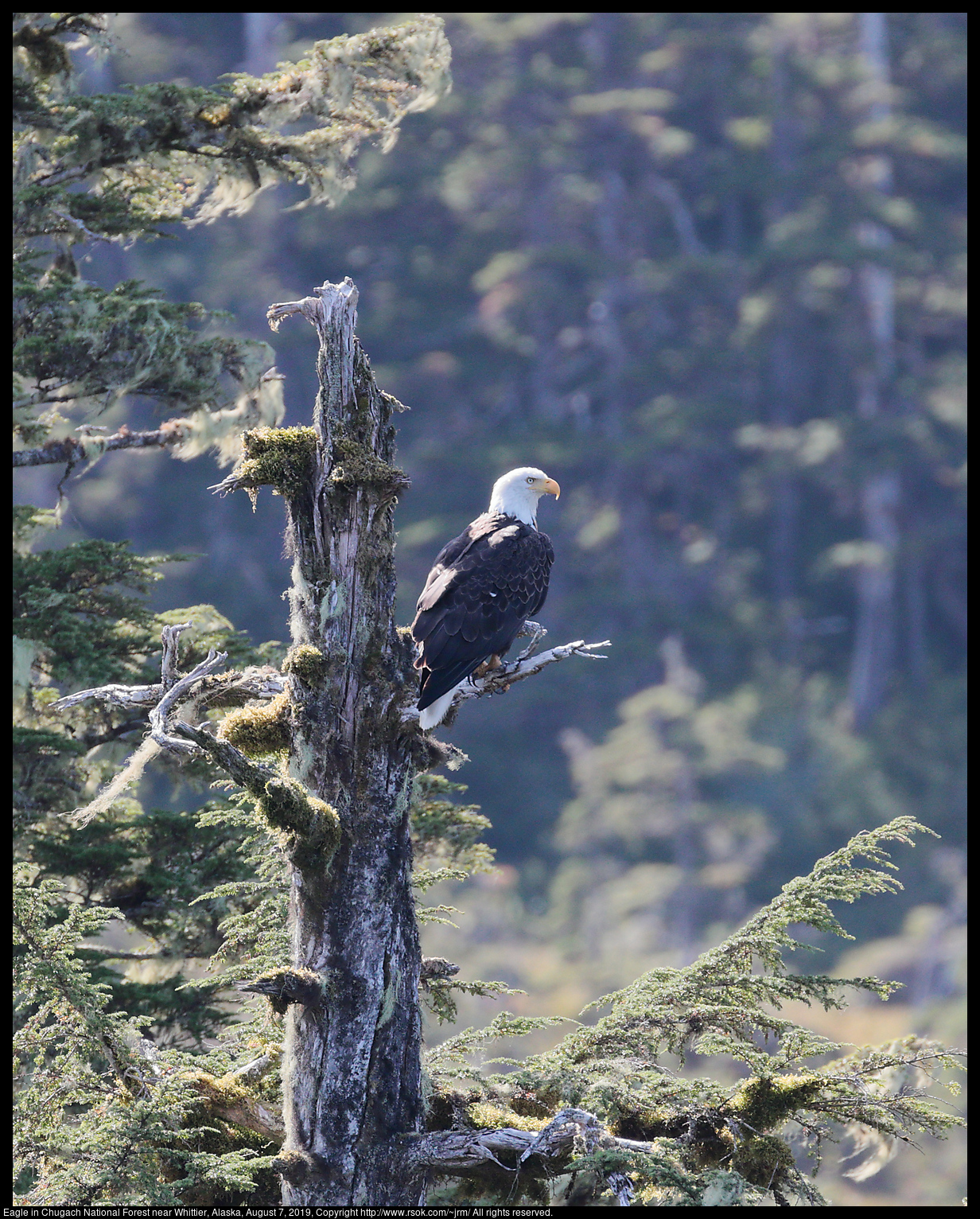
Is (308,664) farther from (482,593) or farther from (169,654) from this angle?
(482,593)

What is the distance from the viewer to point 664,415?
37.4 meters

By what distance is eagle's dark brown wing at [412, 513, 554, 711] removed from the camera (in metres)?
6.44

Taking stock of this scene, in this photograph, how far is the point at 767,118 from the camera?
135 feet

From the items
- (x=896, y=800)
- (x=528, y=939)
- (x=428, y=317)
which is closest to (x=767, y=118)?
(x=428, y=317)

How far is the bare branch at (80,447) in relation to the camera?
816 centimetres

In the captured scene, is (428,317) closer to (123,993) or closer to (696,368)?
(696,368)

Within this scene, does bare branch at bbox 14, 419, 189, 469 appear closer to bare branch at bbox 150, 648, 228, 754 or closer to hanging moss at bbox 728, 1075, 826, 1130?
bare branch at bbox 150, 648, 228, 754

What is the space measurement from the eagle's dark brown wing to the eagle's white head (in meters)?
0.12

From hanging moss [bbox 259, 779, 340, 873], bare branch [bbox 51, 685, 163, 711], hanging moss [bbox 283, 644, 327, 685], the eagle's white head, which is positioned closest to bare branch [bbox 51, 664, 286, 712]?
bare branch [bbox 51, 685, 163, 711]

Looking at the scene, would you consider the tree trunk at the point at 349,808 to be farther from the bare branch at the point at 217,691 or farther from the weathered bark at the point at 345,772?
the bare branch at the point at 217,691

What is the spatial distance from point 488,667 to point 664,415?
3107 cm

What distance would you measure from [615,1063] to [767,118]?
3901 centimetres

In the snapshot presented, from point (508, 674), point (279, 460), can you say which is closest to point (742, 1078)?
point (508, 674)

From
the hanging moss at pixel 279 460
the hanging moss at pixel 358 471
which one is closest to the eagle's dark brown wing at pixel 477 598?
the hanging moss at pixel 358 471
